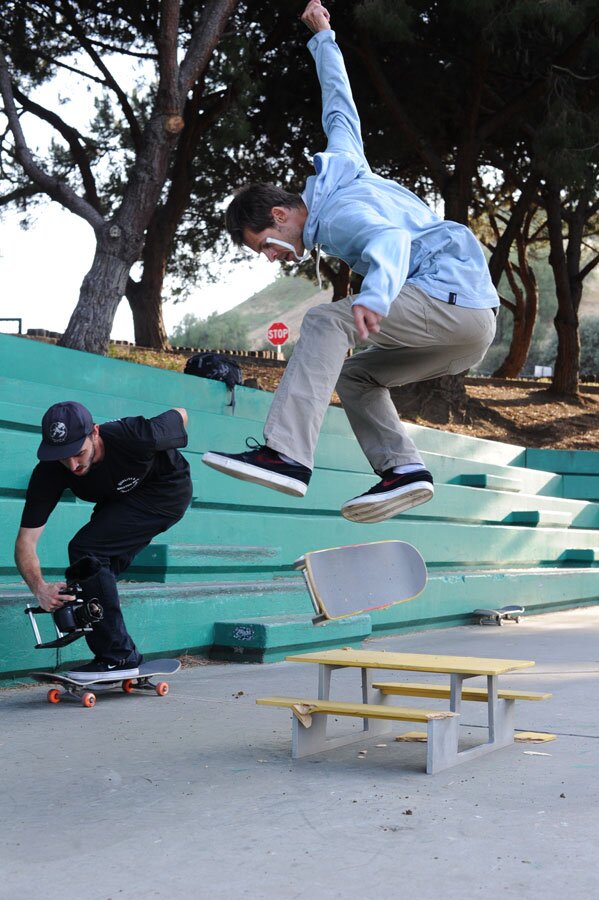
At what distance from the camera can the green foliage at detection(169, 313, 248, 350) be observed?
206 feet

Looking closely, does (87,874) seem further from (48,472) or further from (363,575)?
(48,472)

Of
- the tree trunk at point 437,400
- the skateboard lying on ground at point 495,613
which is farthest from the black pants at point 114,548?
the tree trunk at point 437,400

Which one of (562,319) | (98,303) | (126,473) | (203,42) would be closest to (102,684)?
(126,473)

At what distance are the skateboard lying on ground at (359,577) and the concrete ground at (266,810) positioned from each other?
20.9 inches

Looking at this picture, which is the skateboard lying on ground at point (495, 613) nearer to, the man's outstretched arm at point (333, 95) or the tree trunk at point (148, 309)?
the man's outstretched arm at point (333, 95)

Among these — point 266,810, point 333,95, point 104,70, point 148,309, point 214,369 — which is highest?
point 104,70

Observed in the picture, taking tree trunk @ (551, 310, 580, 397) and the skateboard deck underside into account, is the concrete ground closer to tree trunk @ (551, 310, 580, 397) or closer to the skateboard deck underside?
the skateboard deck underside

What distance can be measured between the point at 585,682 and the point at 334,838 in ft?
10.1

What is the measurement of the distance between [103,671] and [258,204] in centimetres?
231

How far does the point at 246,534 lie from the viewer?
267 inches

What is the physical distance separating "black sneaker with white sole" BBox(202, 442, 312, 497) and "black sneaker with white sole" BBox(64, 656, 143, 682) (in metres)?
1.67

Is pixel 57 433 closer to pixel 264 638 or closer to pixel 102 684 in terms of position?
pixel 102 684

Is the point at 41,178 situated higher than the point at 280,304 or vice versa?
the point at 280,304

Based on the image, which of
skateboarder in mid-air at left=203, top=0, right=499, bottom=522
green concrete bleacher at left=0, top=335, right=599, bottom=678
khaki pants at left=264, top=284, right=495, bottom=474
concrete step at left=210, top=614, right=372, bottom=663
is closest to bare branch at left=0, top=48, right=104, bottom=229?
green concrete bleacher at left=0, top=335, right=599, bottom=678
